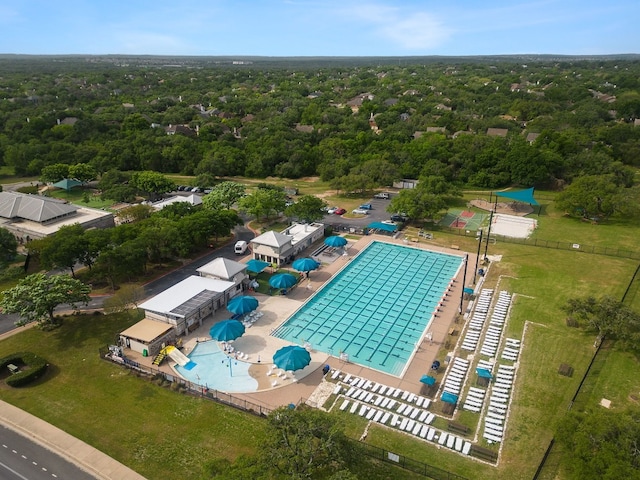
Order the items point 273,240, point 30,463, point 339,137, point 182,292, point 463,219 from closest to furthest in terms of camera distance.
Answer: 1. point 30,463
2. point 182,292
3. point 273,240
4. point 463,219
5. point 339,137

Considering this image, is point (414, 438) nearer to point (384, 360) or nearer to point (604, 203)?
point (384, 360)

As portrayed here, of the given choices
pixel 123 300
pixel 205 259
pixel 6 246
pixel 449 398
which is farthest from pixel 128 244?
pixel 449 398

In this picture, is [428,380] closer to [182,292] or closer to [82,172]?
[182,292]

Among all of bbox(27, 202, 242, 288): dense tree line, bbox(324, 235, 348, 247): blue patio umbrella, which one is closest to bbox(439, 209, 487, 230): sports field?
bbox(324, 235, 348, 247): blue patio umbrella

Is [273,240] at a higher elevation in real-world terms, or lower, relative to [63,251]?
lower

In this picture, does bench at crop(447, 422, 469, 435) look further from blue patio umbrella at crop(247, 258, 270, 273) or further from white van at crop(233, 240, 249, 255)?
white van at crop(233, 240, 249, 255)

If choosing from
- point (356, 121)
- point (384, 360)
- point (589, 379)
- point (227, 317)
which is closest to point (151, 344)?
point (227, 317)

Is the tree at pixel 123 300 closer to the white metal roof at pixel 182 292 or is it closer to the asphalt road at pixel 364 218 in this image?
the white metal roof at pixel 182 292
